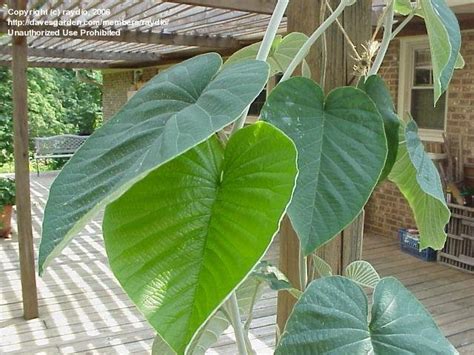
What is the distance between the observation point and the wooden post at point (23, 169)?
3.70 m

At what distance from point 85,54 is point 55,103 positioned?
7538mm

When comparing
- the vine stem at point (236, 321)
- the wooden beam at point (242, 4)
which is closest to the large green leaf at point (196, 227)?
the vine stem at point (236, 321)

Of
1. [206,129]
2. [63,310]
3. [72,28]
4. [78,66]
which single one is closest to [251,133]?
[206,129]

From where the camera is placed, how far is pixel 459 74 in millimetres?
5035

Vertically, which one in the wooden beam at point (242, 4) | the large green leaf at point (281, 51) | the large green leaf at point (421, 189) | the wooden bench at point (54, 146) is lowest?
the wooden bench at point (54, 146)

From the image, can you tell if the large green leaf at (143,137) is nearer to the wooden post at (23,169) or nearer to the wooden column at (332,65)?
the wooden column at (332,65)

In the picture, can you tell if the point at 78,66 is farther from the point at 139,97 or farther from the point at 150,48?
the point at 139,97

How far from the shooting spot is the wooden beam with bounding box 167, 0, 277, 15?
3443mm

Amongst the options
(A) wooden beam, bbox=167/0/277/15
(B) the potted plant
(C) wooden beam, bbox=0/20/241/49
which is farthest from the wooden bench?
(A) wooden beam, bbox=167/0/277/15

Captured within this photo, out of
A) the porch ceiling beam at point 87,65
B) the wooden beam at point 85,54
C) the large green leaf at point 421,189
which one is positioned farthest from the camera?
the porch ceiling beam at point 87,65

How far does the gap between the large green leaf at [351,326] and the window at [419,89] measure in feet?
16.8

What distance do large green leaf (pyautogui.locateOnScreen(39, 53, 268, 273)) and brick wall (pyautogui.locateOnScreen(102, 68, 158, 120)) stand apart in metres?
9.88

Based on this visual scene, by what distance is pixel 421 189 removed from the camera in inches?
27.0

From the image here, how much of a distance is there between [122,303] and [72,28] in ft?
8.60
